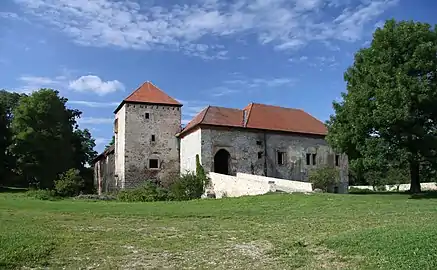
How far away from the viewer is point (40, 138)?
42469mm

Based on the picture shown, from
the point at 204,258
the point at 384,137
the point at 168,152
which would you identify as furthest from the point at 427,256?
the point at 168,152

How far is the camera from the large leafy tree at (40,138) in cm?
4184

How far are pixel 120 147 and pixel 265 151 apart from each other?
40.5 ft

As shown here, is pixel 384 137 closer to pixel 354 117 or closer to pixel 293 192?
pixel 354 117

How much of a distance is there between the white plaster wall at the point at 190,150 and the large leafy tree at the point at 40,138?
1308 centimetres

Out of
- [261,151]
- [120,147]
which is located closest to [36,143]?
[120,147]

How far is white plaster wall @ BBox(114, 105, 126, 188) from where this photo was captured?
38.3 meters

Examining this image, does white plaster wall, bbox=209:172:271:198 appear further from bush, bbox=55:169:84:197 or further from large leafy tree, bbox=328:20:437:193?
bush, bbox=55:169:84:197

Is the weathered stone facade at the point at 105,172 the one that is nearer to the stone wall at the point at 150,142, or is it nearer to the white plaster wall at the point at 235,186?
the stone wall at the point at 150,142

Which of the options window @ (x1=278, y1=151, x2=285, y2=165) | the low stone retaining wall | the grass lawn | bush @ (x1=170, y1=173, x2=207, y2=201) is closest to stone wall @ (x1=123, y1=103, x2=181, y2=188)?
bush @ (x1=170, y1=173, x2=207, y2=201)

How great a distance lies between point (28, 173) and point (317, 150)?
26386 mm

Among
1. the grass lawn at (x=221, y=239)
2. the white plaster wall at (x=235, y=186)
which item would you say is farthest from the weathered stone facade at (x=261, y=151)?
the grass lawn at (x=221, y=239)

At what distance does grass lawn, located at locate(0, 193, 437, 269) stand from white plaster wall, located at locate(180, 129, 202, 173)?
58.6 feet

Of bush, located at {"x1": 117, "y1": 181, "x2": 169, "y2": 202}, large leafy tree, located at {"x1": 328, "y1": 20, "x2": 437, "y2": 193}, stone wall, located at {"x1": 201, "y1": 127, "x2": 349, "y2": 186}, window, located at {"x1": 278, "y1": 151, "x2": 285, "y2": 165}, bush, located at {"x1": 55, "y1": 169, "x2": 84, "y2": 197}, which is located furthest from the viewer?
window, located at {"x1": 278, "y1": 151, "x2": 285, "y2": 165}
